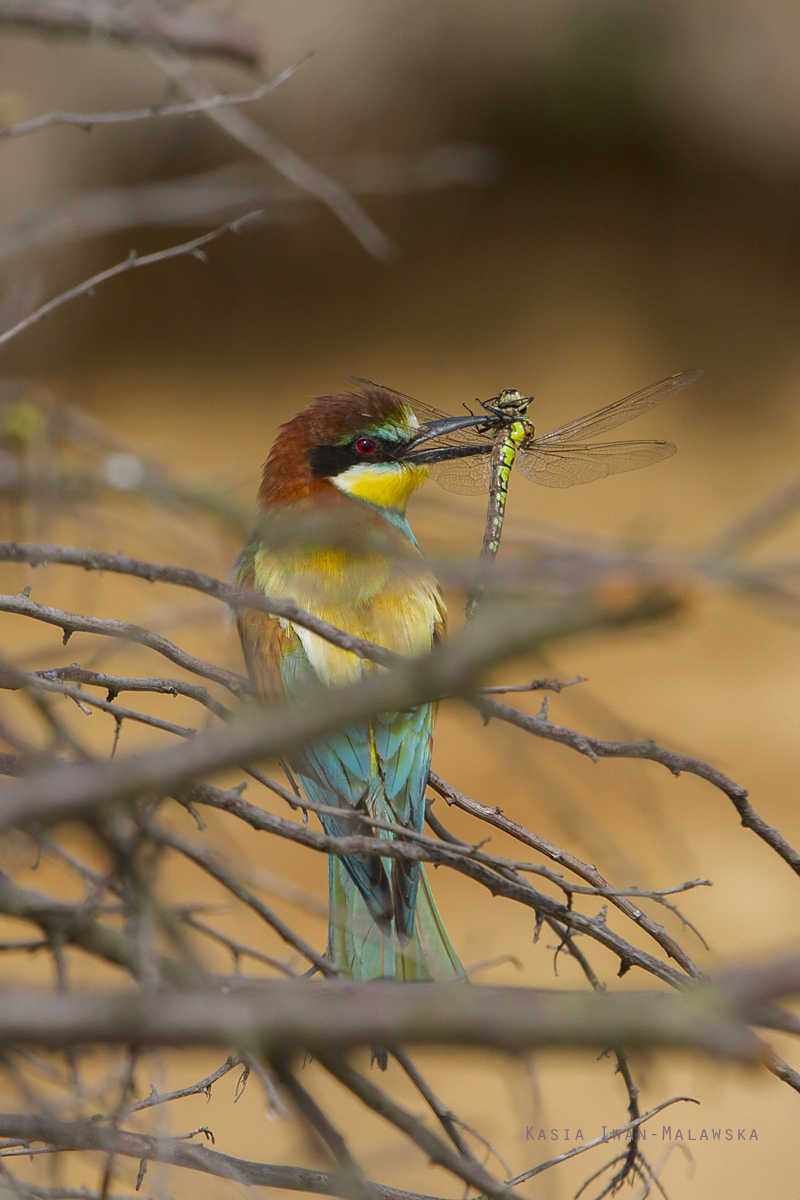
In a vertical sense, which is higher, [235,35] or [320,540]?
[235,35]

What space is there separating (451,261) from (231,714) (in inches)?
108

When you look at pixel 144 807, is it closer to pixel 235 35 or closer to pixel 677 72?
pixel 235 35

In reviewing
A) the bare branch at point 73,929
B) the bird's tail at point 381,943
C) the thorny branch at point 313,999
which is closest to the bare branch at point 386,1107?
the thorny branch at point 313,999

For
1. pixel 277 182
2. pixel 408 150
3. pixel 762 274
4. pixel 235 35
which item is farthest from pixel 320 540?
pixel 762 274

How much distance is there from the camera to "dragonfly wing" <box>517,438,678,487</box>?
170 centimetres

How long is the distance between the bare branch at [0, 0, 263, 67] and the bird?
0.52 m

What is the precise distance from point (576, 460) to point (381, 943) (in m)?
0.87

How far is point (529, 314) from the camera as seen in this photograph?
325cm

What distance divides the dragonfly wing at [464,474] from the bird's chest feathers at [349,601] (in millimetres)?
373

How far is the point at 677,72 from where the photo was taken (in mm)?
2883

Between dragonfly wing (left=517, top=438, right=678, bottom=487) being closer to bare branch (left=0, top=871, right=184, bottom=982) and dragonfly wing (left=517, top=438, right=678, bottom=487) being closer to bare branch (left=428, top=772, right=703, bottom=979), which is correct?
bare branch (left=428, top=772, right=703, bottom=979)

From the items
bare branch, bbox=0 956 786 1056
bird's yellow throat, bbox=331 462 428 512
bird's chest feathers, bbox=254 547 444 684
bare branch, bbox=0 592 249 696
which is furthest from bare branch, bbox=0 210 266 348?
bare branch, bbox=0 956 786 1056

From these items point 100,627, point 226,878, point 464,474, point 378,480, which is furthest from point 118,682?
point 464,474

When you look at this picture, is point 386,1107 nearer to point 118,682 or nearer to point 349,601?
point 118,682
